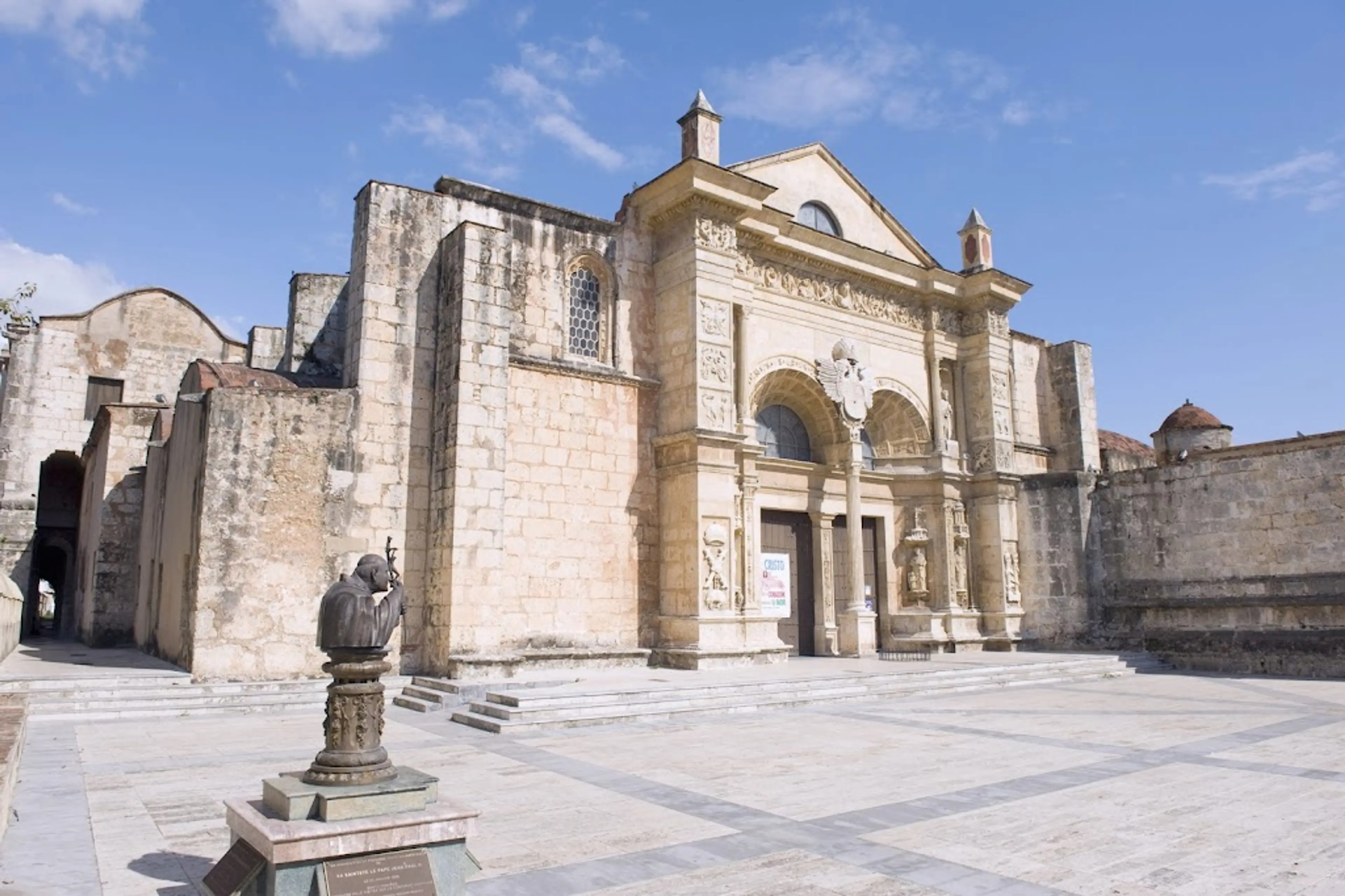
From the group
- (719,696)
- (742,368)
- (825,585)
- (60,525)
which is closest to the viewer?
(719,696)

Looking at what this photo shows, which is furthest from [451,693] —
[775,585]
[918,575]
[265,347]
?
[918,575]

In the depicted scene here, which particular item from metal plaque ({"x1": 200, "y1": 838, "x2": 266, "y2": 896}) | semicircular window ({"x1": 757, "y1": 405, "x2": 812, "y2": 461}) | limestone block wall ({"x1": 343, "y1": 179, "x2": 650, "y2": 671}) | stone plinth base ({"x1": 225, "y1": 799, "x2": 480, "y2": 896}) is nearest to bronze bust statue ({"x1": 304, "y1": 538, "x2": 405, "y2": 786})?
stone plinth base ({"x1": 225, "y1": 799, "x2": 480, "y2": 896})

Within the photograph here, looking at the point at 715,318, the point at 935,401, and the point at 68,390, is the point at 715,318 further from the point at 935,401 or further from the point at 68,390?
the point at 68,390

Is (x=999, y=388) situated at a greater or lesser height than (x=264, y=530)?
greater

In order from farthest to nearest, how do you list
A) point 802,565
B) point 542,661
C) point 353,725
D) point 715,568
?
point 802,565, point 715,568, point 542,661, point 353,725

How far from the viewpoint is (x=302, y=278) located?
1666 centimetres

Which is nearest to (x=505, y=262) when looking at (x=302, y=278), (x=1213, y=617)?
(x=302, y=278)

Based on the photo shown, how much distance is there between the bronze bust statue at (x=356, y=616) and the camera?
4379mm

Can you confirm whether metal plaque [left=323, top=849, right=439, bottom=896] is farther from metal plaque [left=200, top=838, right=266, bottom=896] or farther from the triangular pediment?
the triangular pediment

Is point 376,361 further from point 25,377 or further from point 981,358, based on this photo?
point 25,377

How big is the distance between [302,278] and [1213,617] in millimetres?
18618

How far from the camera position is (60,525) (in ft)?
87.8

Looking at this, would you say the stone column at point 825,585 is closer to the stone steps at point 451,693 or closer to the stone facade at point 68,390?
the stone steps at point 451,693

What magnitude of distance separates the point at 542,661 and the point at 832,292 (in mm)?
9870
